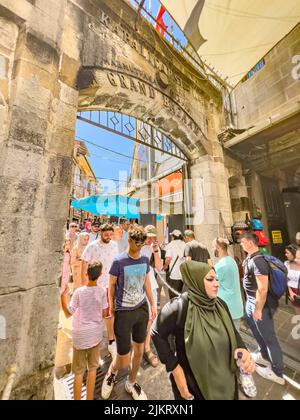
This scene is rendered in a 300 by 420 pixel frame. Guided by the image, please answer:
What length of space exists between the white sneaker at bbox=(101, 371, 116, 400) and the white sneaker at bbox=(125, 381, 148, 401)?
0.17 meters

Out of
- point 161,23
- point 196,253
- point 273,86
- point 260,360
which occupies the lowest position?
point 260,360

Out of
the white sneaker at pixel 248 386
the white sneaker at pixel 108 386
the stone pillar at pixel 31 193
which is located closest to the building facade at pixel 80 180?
the stone pillar at pixel 31 193

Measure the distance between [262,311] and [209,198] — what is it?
293cm

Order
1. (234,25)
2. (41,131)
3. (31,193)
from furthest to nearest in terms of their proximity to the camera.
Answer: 1. (234,25)
2. (41,131)
3. (31,193)

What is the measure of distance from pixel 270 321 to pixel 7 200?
3.62 meters

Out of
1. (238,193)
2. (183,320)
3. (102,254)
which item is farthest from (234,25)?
(183,320)

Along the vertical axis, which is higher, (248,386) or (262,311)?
(262,311)

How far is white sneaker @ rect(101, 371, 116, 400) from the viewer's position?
1.91 m

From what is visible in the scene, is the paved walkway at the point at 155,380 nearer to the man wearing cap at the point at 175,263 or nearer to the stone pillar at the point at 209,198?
the man wearing cap at the point at 175,263

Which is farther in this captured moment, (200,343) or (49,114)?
(49,114)

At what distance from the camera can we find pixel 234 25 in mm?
3854

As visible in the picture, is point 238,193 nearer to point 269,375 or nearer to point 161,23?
point 269,375
